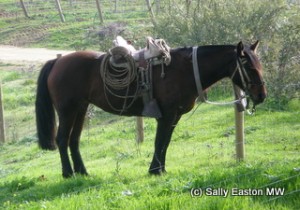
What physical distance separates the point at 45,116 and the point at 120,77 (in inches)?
62.5

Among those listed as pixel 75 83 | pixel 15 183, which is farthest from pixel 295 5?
pixel 15 183

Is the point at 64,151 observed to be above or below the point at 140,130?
above

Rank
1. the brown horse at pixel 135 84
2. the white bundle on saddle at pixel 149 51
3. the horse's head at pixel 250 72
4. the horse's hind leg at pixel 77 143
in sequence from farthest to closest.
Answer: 1. the horse's hind leg at pixel 77 143
2. the white bundle on saddle at pixel 149 51
3. the brown horse at pixel 135 84
4. the horse's head at pixel 250 72

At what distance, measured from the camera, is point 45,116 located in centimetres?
845

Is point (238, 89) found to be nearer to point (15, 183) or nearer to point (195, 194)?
point (195, 194)

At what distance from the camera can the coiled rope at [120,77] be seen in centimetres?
771

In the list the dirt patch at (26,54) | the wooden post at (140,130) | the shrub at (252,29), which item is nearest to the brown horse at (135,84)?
the wooden post at (140,130)

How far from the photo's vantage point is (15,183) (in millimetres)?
7910

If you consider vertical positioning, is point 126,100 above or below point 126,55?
below

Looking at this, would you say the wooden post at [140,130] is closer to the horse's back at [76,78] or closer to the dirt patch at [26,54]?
the horse's back at [76,78]

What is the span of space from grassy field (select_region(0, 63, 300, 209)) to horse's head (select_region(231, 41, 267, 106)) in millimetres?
1041

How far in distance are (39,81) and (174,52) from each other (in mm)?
2468

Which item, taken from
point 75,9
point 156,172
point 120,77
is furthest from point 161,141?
point 75,9

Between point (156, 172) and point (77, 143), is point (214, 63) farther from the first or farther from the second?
point (77, 143)
